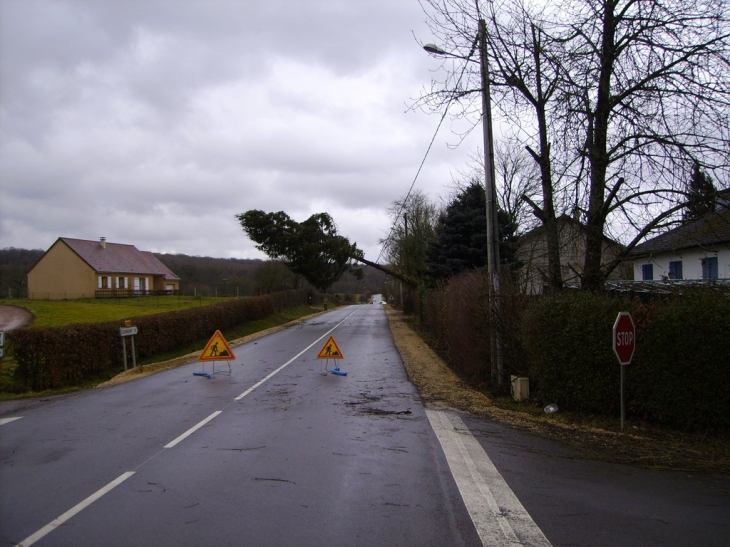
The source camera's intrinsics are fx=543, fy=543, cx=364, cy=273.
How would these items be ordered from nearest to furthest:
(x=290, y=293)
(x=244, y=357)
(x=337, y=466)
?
(x=337, y=466), (x=244, y=357), (x=290, y=293)

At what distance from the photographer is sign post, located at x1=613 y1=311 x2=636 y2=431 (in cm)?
761

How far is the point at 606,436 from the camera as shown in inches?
306

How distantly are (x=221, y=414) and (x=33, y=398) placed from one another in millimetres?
5562

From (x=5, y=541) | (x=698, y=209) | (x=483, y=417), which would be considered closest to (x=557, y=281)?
(x=698, y=209)

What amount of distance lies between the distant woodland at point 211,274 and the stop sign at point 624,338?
5075 cm

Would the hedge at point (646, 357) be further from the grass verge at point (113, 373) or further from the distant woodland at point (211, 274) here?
the distant woodland at point (211, 274)

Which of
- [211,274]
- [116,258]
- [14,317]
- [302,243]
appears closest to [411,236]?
[302,243]

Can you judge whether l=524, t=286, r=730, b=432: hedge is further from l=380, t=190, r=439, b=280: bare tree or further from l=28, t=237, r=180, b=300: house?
l=28, t=237, r=180, b=300: house

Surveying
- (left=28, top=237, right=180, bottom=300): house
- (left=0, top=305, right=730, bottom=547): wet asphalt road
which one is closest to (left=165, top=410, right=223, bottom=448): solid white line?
(left=0, top=305, right=730, bottom=547): wet asphalt road

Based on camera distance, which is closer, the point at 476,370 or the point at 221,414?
the point at 221,414

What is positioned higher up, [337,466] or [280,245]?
[280,245]

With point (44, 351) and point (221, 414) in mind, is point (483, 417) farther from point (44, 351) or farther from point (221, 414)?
point (44, 351)

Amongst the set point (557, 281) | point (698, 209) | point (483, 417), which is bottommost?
point (483, 417)

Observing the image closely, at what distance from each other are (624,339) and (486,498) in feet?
12.2
